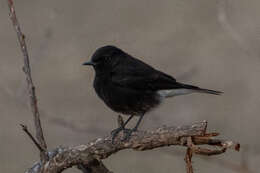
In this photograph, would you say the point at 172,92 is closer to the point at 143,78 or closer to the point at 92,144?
the point at 143,78

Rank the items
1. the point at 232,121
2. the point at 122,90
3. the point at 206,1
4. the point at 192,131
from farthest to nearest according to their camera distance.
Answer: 1. the point at 206,1
2. the point at 232,121
3. the point at 122,90
4. the point at 192,131

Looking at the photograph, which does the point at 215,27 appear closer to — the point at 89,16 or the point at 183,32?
the point at 183,32

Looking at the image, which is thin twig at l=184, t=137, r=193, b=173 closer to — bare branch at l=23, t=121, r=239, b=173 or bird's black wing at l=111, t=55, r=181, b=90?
bare branch at l=23, t=121, r=239, b=173

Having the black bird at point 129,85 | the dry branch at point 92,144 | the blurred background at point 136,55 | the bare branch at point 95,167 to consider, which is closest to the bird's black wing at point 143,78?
the black bird at point 129,85

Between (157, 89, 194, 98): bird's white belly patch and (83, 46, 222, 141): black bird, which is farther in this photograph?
(157, 89, 194, 98): bird's white belly patch

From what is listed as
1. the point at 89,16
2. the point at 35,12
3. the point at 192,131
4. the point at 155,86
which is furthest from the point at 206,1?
the point at 192,131

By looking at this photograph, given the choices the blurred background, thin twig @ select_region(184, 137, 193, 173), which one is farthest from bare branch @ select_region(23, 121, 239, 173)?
the blurred background

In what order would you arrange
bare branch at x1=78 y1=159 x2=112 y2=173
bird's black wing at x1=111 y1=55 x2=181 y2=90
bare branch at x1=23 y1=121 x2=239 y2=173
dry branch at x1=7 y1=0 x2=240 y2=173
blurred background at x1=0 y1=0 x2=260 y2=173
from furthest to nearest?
blurred background at x1=0 y1=0 x2=260 y2=173 < bird's black wing at x1=111 y1=55 x2=181 y2=90 < bare branch at x1=78 y1=159 x2=112 y2=173 < bare branch at x1=23 y1=121 x2=239 y2=173 < dry branch at x1=7 y1=0 x2=240 y2=173
